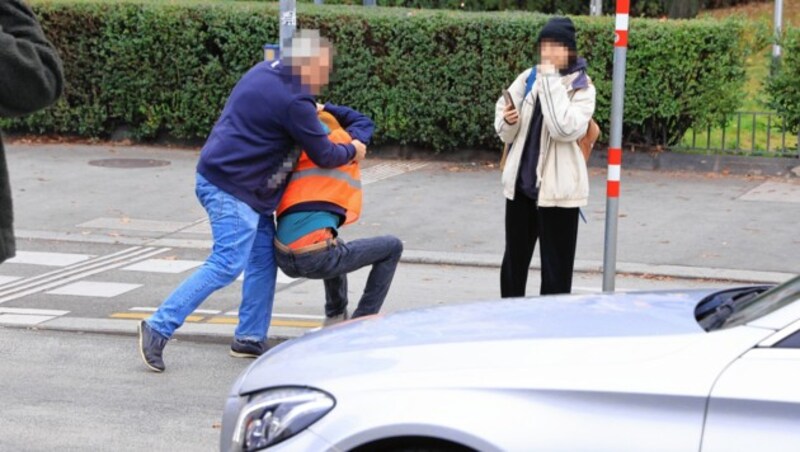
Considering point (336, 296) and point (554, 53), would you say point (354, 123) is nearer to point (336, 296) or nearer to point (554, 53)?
point (336, 296)

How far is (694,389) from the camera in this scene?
363cm

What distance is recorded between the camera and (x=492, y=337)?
4066 mm

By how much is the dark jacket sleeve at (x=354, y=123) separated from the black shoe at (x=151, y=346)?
1517 mm

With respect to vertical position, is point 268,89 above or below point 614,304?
above

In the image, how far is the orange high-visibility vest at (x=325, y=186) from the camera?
7.23 meters

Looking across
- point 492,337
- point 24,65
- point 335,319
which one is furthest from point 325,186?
point 24,65

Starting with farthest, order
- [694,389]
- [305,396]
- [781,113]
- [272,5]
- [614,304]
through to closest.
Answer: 1. [272,5]
2. [781,113]
3. [614,304]
4. [305,396]
5. [694,389]

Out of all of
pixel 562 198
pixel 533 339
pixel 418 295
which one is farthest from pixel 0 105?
pixel 418 295

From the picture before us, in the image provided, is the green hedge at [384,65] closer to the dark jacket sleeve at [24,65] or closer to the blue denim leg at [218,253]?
the blue denim leg at [218,253]

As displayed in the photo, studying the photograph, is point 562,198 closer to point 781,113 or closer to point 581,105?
point 581,105

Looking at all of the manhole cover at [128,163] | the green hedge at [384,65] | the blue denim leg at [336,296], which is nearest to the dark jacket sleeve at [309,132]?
the blue denim leg at [336,296]

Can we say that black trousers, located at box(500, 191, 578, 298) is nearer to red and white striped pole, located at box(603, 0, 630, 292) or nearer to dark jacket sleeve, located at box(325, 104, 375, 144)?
red and white striped pole, located at box(603, 0, 630, 292)

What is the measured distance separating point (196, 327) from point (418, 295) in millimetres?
1810

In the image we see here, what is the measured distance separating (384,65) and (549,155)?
808 cm
